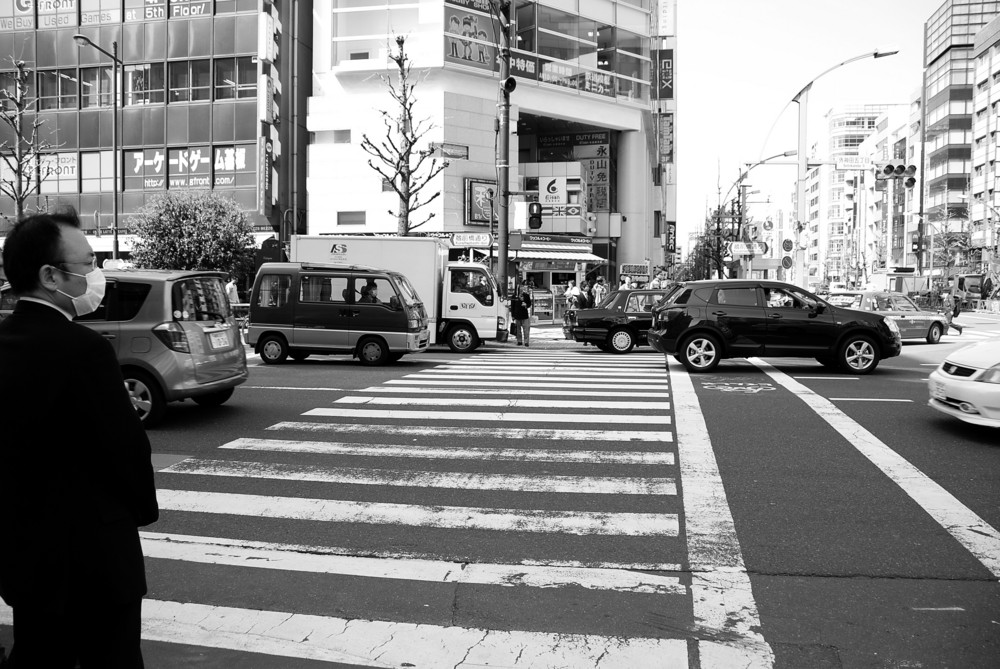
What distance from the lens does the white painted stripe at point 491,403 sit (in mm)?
11266

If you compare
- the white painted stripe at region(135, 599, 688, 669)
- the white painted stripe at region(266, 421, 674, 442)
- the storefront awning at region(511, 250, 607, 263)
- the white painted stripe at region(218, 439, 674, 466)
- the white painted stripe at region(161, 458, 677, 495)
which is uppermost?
the storefront awning at region(511, 250, 607, 263)

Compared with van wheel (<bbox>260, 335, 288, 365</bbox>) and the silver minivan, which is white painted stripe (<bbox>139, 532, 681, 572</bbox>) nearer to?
the silver minivan

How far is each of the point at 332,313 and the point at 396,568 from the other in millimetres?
12580

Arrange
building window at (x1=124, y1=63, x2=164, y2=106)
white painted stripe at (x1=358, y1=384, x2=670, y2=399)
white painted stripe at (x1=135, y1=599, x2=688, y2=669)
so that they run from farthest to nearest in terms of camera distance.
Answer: building window at (x1=124, y1=63, x2=164, y2=106) → white painted stripe at (x1=358, y1=384, x2=670, y2=399) → white painted stripe at (x1=135, y1=599, x2=688, y2=669)

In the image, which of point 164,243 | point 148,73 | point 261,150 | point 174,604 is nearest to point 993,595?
point 174,604

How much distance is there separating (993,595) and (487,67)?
40.8 m

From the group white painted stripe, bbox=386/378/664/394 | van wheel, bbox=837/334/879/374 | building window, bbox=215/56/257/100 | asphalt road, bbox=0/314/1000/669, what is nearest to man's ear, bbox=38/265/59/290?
asphalt road, bbox=0/314/1000/669

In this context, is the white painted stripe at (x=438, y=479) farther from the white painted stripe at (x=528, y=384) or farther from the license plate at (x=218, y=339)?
the white painted stripe at (x=528, y=384)

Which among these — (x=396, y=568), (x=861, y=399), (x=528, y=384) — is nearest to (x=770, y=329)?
(x=861, y=399)

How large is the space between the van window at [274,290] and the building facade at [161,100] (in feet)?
75.5

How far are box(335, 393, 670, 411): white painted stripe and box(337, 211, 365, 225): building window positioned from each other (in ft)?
101

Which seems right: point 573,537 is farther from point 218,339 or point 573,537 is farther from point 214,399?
point 214,399

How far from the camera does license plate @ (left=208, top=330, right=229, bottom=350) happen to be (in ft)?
33.6

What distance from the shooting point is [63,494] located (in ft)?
8.18
